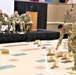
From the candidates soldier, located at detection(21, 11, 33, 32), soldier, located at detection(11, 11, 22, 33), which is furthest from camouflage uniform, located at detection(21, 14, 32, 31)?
soldier, located at detection(11, 11, 22, 33)

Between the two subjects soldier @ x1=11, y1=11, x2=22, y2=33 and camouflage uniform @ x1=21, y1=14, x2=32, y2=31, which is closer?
soldier @ x1=11, y1=11, x2=22, y2=33

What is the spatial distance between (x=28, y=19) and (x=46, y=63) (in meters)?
4.01

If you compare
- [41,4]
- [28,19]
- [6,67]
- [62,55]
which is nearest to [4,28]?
[28,19]

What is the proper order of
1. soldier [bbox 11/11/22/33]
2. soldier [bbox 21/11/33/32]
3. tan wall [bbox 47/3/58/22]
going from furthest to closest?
1. tan wall [bbox 47/3/58/22]
2. soldier [bbox 21/11/33/32]
3. soldier [bbox 11/11/22/33]

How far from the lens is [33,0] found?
11.3 metres

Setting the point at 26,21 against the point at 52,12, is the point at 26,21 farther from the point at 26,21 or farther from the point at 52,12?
the point at 52,12

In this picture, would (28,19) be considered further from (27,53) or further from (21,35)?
(27,53)

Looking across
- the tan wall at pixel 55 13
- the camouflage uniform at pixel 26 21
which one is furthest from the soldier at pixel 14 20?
the tan wall at pixel 55 13

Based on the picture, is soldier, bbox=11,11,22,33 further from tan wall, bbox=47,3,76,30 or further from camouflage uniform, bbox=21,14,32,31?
tan wall, bbox=47,3,76,30

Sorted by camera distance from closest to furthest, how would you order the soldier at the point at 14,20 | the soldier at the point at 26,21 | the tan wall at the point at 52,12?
the soldier at the point at 14,20 → the soldier at the point at 26,21 → the tan wall at the point at 52,12

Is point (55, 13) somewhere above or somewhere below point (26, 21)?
above

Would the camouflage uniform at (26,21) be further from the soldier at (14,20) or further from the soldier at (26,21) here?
the soldier at (14,20)

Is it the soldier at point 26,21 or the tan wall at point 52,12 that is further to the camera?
the tan wall at point 52,12

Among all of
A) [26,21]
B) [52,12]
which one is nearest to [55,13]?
[52,12]
